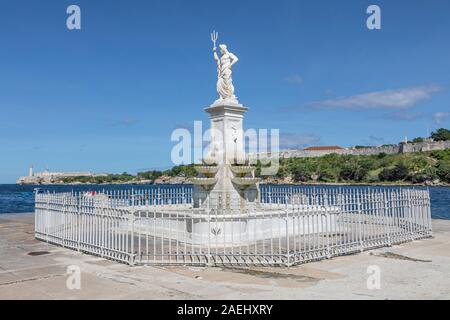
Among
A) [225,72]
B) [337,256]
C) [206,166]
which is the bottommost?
[337,256]

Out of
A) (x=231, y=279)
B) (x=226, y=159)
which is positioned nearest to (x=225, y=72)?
(x=226, y=159)

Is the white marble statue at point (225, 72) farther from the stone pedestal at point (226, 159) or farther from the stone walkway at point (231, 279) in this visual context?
the stone walkway at point (231, 279)

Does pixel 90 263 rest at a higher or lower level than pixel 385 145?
lower

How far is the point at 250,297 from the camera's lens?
722 cm

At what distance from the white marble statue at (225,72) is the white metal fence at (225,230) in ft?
16.9

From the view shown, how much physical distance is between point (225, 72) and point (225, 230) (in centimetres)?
772

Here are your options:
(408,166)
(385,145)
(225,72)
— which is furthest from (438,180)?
(225,72)

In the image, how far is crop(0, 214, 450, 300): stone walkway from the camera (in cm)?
748

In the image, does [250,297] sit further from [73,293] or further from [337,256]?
[337,256]

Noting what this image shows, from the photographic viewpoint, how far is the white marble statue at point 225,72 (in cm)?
1711

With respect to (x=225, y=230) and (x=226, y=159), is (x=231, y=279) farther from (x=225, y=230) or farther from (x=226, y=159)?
(x=226, y=159)
